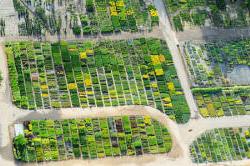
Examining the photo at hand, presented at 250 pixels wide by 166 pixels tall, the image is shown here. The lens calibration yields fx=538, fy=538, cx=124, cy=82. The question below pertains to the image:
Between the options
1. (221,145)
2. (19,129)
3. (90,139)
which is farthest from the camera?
(221,145)

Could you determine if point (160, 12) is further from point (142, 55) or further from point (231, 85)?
point (231, 85)

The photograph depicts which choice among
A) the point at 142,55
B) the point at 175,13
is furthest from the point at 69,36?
the point at 175,13

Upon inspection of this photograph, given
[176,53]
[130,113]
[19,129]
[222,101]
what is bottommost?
[222,101]

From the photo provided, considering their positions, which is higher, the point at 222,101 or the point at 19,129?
the point at 19,129

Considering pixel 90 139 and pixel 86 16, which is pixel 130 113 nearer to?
pixel 90 139

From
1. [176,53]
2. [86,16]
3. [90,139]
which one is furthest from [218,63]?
[90,139]

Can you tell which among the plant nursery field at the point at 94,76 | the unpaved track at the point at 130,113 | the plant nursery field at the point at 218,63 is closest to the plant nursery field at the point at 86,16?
the plant nursery field at the point at 94,76

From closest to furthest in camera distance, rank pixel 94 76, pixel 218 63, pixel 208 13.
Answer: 1. pixel 94 76
2. pixel 218 63
3. pixel 208 13

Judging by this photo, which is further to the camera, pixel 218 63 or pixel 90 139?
pixel 218 63
